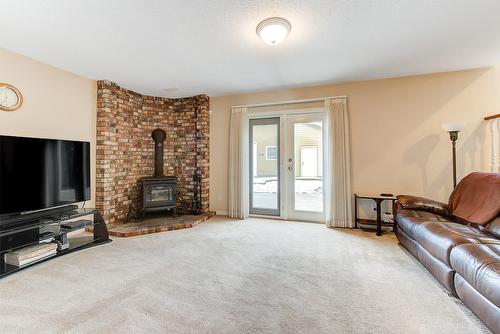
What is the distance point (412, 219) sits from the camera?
266 centimetres

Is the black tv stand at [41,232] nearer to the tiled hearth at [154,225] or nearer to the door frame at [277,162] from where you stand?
the tiled hearth at [154,225]

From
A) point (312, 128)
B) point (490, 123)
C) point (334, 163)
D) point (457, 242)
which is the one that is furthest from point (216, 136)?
point (490, 123)

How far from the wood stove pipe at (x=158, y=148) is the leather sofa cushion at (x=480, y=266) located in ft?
15.3

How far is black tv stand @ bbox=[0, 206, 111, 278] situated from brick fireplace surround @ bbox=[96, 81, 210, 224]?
740 millimetres

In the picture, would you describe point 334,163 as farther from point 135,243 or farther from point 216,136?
point 135,243

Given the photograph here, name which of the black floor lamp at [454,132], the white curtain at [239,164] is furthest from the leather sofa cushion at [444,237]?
the white curtain at [239,164]

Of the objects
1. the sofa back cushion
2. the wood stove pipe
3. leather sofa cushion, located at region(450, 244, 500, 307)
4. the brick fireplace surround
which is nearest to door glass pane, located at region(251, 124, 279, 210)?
the brick fireplace surround

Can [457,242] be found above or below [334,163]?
below

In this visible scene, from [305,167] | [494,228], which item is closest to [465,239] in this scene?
[494,228]

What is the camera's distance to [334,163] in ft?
13.3

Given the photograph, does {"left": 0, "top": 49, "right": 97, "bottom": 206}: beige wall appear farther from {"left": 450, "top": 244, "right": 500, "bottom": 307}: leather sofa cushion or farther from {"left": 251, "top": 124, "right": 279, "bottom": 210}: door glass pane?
{"left": 450, "top": 244, "right": 500, "bottom": 307}: leather sofa cushion

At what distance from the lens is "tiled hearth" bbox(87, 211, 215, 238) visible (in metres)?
3.62

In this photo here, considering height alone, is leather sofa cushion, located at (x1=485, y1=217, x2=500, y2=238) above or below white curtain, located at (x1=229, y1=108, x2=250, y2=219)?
below

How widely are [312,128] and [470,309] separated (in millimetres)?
3229
